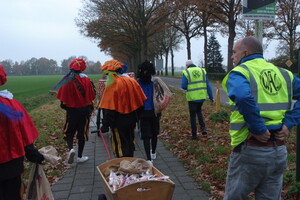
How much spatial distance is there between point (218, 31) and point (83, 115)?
31.7 m

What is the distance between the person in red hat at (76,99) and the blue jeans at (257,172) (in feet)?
12.9

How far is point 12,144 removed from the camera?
9.77 ft

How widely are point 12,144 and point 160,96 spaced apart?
3262 millimetres

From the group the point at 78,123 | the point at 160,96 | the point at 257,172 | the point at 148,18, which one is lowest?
the point at 78,123

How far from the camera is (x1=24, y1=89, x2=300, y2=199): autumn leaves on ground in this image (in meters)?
4.91

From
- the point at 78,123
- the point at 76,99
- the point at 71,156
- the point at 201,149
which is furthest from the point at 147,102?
the point at 71,156

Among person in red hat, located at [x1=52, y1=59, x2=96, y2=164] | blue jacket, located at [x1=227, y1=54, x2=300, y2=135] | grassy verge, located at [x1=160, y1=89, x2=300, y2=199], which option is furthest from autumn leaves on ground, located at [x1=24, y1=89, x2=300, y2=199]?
blue jacket, located at [x1=227, y1=54, x2=300, y2=135]

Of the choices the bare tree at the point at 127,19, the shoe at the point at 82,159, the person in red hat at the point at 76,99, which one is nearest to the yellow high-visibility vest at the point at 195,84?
the person in red hat at the point at 76,99

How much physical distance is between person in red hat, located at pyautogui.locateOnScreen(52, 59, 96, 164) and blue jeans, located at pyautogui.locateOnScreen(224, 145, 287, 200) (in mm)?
3933

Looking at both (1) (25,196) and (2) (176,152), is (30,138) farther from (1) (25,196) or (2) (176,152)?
(2) (176,152)

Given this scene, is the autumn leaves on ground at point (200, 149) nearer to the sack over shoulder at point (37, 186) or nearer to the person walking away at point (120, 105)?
the person walking away at point (120, 105)

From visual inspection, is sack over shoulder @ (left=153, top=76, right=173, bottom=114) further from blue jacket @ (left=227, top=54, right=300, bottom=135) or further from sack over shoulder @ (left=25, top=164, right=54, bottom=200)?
blue jacket @ (left=227, top=54, right=300, bottom=135)

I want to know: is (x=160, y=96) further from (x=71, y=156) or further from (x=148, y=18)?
(x=148, y=18)

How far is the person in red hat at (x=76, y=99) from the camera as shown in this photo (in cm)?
605
